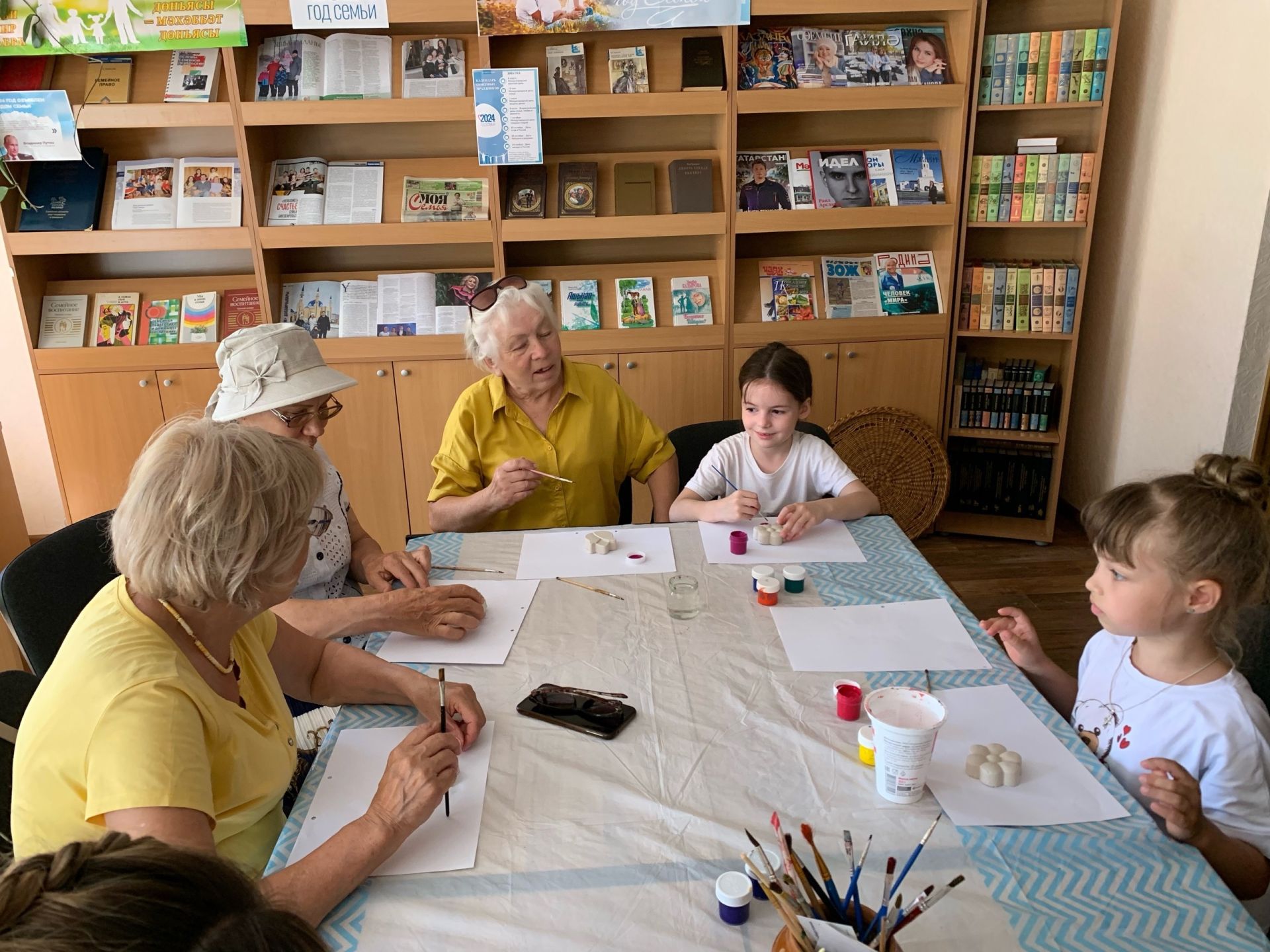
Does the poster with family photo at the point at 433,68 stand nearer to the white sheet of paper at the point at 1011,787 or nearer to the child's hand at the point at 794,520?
the child's hand at the point at 794,520

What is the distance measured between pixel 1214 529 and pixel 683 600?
0.87m

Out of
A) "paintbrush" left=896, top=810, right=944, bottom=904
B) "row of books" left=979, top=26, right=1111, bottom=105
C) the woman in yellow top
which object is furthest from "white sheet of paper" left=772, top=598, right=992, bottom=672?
"row of books" left=979, top=26, right=1111, bottom=105

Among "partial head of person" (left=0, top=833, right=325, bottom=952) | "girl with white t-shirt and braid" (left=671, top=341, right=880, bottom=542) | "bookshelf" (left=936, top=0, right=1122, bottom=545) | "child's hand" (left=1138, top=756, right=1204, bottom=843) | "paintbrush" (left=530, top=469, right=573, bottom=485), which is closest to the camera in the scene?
"partial head of person" (left=0, top=833, right=325, bottom=952)

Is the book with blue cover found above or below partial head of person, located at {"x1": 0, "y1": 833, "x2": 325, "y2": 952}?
above

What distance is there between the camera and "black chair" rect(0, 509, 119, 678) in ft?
5.11

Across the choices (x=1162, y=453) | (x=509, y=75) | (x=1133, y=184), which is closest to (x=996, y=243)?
(x=1133, y=184)

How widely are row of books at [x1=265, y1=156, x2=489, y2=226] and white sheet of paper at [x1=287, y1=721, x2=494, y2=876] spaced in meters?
2.68

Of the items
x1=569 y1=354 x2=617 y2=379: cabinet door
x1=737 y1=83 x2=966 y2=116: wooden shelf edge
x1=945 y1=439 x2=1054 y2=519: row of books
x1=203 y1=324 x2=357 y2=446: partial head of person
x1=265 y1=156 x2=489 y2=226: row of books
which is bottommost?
x1=945 y1=439 x2=1054 y2=519: row of books

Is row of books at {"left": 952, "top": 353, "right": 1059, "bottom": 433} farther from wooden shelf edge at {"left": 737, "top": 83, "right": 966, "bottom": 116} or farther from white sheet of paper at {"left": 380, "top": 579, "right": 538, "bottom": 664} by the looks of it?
white sheet of paper at {"left": 380, "top": 579, "right": 538, "bottom": 664}

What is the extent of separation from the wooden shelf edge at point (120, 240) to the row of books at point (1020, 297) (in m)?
2.99

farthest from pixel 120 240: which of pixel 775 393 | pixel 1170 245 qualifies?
pixel 1170 245

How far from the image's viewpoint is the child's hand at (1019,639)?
5.14 ft

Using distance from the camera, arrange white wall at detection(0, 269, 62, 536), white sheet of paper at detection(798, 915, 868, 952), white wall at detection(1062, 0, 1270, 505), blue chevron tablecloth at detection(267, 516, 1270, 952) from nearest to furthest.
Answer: white sheet of paper at detection(798, 915, 868, 952) → blue chevron tablecloth at detection(267, 516, 1270, 952) → white wall at detection(1062, 0, 1270, 505) → white wall at detection(0, 269, 62, 536)

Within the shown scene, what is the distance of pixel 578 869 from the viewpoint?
1.08m
